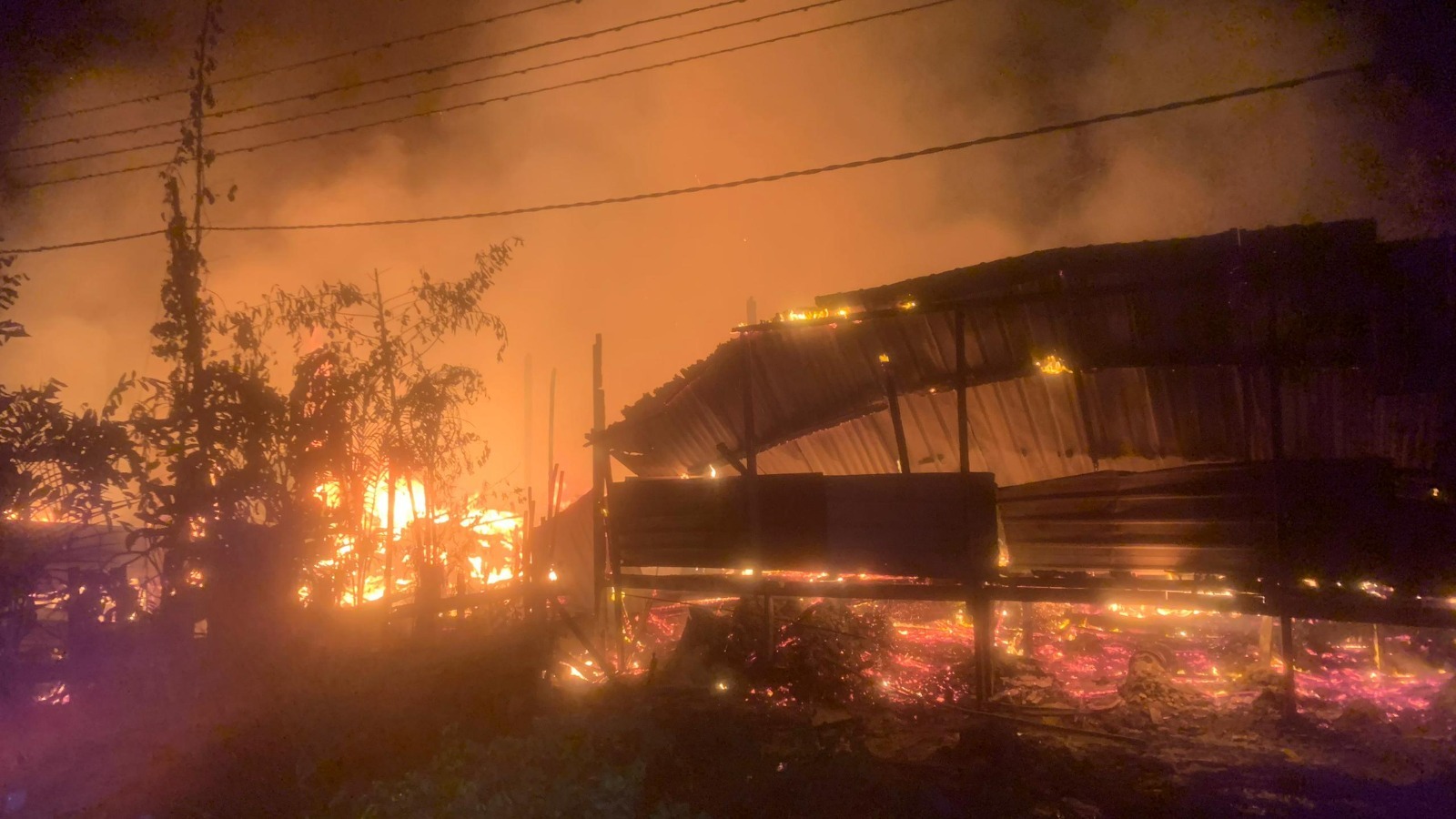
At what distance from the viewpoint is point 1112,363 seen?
8297mm

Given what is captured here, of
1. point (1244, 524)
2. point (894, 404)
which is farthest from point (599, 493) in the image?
point (1244, 524)

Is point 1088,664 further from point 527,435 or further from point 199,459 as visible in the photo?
point 527,435

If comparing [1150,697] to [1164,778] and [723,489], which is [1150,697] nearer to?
[1164,778]

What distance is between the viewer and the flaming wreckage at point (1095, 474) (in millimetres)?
7051

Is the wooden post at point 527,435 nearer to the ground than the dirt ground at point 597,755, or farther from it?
farther from it

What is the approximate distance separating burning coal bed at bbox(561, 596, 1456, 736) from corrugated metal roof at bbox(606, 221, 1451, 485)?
2.79 metres

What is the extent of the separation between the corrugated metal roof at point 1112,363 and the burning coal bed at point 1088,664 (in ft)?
9.15

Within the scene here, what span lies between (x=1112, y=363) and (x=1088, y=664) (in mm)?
5178

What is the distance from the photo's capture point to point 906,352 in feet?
30.7

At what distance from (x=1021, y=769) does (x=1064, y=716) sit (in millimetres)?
1687

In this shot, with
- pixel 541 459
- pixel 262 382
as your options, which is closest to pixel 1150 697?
pixel 262 382

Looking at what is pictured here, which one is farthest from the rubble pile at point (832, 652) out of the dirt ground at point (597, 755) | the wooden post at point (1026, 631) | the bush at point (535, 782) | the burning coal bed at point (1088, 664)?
the bush at point (535, 782)

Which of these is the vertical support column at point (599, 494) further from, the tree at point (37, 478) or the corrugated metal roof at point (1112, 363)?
the tree at point (37, 478)

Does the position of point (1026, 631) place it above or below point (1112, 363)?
below
